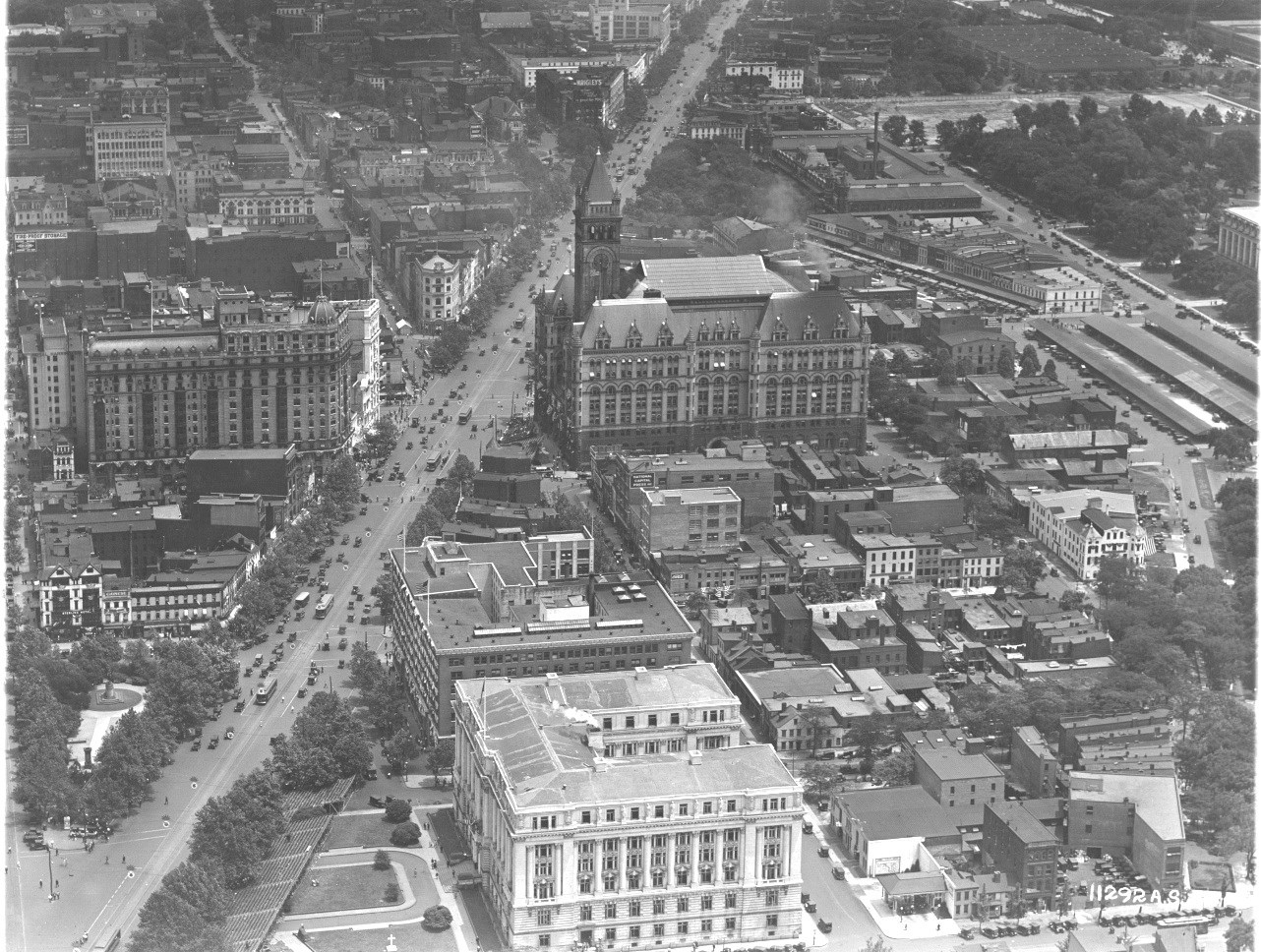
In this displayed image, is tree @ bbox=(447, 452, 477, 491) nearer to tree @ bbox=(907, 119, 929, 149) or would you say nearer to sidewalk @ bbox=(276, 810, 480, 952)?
sidewalk @ bbox=(276, 810, 480, 952)

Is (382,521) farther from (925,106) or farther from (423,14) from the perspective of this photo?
(925,106)

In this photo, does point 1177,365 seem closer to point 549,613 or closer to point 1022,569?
point 1022,569

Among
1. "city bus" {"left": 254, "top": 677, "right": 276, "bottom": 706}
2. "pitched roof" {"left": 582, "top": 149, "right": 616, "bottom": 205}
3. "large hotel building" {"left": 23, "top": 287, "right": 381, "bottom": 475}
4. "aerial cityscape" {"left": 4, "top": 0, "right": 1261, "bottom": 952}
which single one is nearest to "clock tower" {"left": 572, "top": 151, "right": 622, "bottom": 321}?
"pitched roof" {"left": 582, "top": 149, "right": 616, "bottom": 205}

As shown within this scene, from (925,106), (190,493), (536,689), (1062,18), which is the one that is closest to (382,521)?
(190,493)

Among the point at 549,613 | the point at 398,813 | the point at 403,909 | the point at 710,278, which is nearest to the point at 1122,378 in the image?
the point at 710,278

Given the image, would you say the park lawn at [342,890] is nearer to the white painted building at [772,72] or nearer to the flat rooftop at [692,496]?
the flat rooftop at [692,496]
